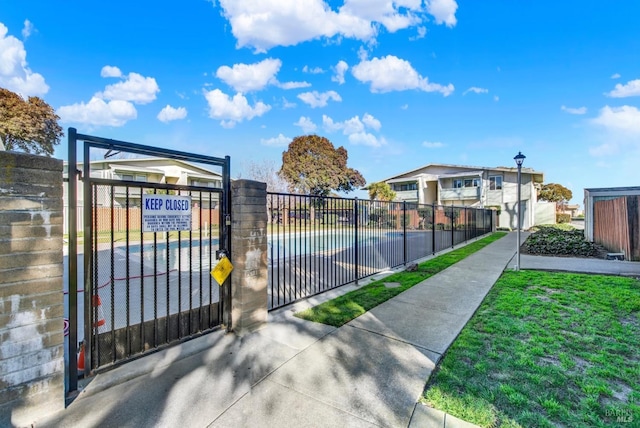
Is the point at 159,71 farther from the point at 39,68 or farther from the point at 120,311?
the point at 120,311

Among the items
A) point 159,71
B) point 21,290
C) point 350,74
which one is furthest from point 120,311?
point 350,74

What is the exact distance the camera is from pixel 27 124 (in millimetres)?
18344

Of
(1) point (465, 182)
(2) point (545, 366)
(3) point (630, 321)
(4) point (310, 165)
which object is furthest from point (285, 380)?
(1) point (465, 182)

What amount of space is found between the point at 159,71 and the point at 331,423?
693 inches

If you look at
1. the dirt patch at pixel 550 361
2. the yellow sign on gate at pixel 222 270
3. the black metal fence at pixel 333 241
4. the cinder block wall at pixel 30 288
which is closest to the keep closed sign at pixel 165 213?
the yellow sign on gate at pixel 222 270

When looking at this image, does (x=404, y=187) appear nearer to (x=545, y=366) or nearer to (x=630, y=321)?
(x=630, y=321)

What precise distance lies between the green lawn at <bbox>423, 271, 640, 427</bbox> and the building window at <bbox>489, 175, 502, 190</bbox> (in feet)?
79.6

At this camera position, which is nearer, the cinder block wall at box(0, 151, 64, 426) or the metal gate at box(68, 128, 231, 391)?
the cinder block wall at box(0, 151, 64, 426)

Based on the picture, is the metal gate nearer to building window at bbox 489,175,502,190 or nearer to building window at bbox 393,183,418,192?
building window at bbox 489,175,502,190

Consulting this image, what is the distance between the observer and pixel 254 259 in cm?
369

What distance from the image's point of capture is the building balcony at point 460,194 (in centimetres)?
2628

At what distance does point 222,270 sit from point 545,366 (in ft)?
11.7

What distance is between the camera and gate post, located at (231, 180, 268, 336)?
3.56 metres

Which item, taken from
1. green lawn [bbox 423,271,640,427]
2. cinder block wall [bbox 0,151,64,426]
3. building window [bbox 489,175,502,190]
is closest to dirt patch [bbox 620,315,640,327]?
green lawn [bbox 423,271,640,427]
